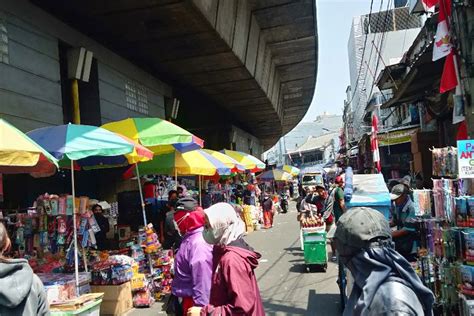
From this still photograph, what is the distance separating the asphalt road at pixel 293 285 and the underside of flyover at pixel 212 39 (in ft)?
18.0

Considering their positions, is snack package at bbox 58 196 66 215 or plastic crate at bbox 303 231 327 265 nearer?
snack package at bbox 58 196 66 215

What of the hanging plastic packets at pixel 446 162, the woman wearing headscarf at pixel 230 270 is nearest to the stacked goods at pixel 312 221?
the hanging plastic packets at pixel 446 162

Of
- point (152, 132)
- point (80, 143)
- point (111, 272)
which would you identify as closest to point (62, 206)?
point (80, 143)

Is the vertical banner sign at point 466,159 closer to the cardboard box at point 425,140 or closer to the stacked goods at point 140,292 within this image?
the stacked goods at point 140,292

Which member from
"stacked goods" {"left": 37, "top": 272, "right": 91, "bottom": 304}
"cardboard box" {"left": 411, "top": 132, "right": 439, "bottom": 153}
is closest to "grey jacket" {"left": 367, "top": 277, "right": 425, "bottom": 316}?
"stacked goods" {"left": 37, "top": 272, "right": 91, "bottom": 304}

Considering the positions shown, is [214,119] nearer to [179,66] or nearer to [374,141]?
[179,66]

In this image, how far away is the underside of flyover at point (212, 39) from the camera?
855 cm

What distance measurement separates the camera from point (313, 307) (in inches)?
261

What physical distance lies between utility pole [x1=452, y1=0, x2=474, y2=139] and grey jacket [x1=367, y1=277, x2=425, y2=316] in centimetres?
536

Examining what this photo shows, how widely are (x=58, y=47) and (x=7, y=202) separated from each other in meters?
3.38

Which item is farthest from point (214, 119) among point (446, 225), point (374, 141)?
point (446, 225)

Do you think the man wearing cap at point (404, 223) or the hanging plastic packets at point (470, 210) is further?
the man wearing cap at point (404, 223)

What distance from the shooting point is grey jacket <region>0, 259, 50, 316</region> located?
2.57m

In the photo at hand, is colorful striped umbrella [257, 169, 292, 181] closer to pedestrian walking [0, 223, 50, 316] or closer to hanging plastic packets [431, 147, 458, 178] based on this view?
hanging plastic packets [431, 147, 458, 178]
